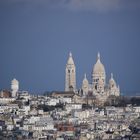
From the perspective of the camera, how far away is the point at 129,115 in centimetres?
9650

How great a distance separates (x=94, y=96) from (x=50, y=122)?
84.9ft

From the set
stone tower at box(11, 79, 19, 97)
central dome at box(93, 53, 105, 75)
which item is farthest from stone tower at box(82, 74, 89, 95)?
stone tower at box(11, 79, 19, 97)

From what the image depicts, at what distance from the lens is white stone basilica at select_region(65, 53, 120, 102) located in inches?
4611

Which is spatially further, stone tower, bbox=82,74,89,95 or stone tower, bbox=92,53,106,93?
stone tower, bbox=92,53,106,93

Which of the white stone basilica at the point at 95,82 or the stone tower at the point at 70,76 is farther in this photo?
the stone tower at the point at 70,76

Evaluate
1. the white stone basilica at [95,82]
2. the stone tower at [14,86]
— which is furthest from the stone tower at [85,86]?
the stone tower at [14,86]

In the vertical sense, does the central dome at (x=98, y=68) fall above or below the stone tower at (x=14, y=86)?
above

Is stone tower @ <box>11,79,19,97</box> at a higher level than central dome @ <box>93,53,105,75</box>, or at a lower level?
lower

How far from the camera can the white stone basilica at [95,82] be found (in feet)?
384

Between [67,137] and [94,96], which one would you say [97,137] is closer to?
[67,137]

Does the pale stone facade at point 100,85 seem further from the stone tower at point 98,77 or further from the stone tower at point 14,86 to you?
the stone tower at point 14,86

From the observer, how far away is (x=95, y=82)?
396ft

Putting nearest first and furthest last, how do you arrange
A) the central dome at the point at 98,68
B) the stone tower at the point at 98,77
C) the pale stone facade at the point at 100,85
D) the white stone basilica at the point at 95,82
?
1. the pale stone facade at the point at 100,85
2. the white stone basilica at the point at 95,82
3. the stone tower at the point at 98,77
4. the central dome at the point at 98,68

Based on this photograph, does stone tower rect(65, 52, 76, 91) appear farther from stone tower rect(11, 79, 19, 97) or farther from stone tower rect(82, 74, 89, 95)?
stone tower rect(11, 79, 19, 97)
